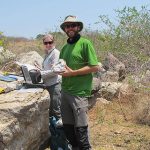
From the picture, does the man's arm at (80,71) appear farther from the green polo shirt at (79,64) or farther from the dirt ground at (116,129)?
the dirt ground at (116,129)

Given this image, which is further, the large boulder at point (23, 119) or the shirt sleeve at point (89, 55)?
the shirt sleeve at point (89, 55)

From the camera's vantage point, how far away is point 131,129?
312 inches

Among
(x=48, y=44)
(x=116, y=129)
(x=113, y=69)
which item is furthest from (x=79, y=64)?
(x=113, y=69)

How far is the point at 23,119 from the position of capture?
5062mm

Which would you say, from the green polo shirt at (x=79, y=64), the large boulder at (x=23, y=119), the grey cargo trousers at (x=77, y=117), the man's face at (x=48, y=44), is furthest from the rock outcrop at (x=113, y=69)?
the green polo shirt at (x=79, y=64)

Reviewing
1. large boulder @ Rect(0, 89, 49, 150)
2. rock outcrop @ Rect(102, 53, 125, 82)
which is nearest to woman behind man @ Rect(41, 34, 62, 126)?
large boulder @ Rect(0, 89, 49, 150)

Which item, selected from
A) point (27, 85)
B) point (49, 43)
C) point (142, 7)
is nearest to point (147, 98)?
point (142, 7)

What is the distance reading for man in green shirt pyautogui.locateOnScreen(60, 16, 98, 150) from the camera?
5.17m

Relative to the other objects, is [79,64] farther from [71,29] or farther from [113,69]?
[113,69]

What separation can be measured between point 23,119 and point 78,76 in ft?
2.70

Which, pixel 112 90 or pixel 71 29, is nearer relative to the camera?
pixel 71 29

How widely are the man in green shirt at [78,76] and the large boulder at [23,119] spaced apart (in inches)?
15.1

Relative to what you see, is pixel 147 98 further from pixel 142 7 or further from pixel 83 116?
pixel 83 116

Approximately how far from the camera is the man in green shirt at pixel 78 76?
17.0 feet
